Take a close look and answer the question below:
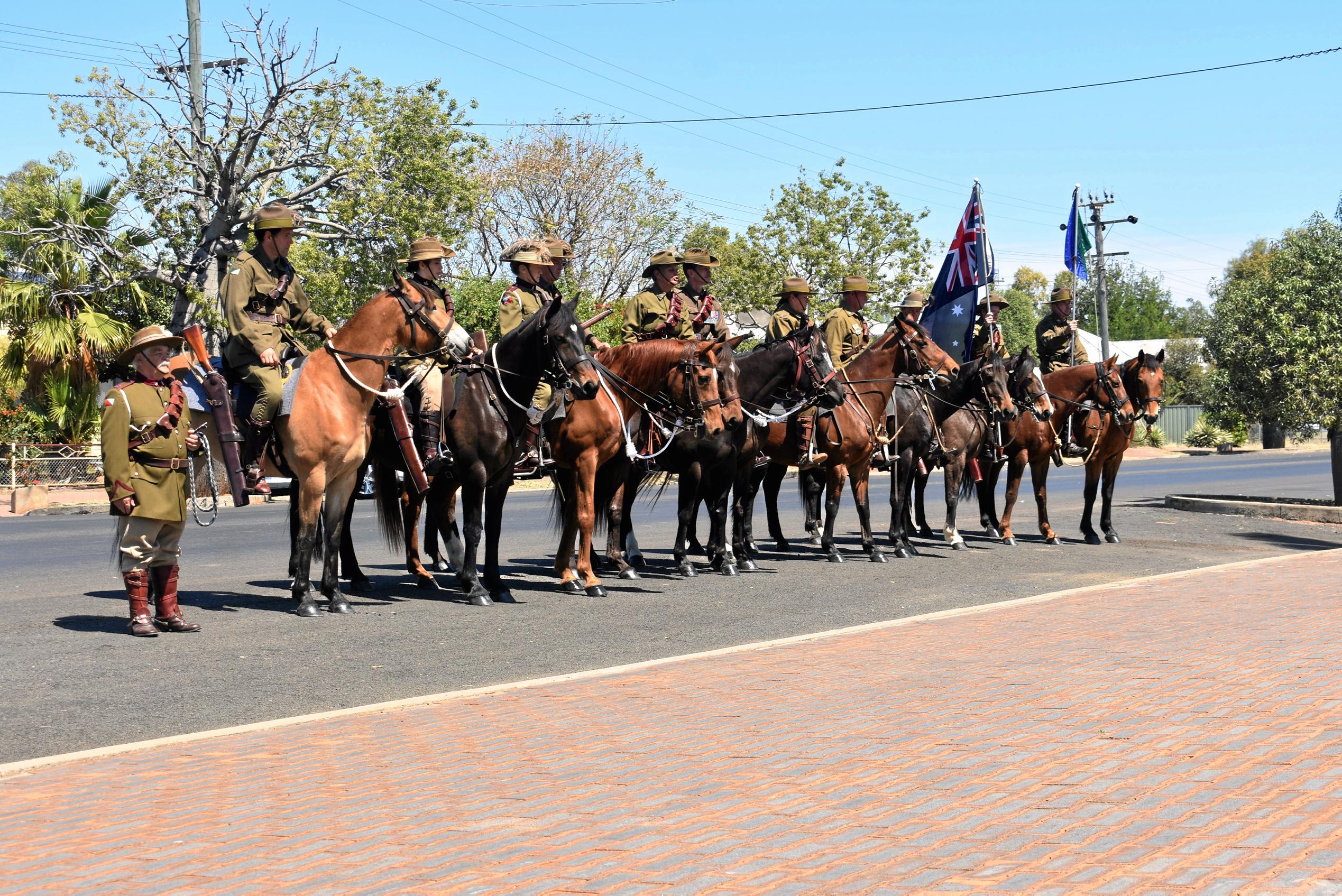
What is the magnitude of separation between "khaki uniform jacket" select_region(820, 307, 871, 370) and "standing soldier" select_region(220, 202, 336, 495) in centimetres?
741

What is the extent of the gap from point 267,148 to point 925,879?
3073 cm

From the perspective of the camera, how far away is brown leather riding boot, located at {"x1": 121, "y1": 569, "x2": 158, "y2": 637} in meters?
10.7

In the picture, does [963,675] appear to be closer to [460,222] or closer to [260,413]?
Result: [260,413]

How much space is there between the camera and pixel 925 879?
5125 millimetres

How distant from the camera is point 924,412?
1831 centimetres

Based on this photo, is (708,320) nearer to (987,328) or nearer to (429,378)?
(429,378)

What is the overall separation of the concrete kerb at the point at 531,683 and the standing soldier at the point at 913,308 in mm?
4630

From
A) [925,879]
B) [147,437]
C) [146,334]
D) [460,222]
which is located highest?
[460,222]

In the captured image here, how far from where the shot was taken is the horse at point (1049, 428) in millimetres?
20078

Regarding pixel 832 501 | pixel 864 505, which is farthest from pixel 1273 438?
pixel 832 501

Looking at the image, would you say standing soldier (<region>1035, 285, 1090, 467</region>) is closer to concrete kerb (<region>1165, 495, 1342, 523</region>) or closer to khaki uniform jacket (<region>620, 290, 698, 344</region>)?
concrete kerb (<region>1165, 495, 1342, 523</region>)

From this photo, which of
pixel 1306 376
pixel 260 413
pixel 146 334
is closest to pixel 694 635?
pixel 260 413

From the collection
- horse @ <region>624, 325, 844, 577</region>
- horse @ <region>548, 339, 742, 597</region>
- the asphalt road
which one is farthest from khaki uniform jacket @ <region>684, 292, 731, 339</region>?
the asphalt road

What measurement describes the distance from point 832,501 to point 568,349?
16.6ft
